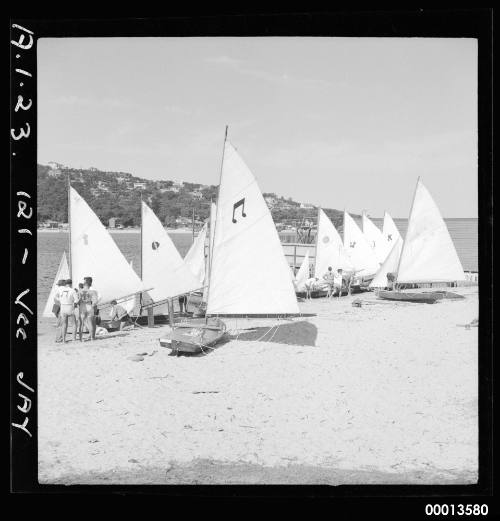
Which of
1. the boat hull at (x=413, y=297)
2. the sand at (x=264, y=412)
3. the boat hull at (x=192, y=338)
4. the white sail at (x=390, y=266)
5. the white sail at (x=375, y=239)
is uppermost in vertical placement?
the white sail at (x=375, y=239)

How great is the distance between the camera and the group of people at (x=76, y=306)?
43.0ft

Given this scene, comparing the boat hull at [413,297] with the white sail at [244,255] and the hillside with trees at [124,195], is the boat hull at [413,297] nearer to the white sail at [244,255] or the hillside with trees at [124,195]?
the hillside with trees at [124,195]

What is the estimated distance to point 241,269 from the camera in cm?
1295

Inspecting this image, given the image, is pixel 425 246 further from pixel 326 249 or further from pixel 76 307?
pixel 76 307

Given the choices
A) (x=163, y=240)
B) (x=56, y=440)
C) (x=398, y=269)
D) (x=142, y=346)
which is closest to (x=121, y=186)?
(x=163, y=240)

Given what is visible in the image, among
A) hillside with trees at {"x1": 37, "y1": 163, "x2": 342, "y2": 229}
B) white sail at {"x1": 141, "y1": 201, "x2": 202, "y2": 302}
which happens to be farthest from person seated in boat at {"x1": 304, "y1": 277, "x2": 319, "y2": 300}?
white sail at {"x1": 141, "y1": 201, "x2": 202, "y2": 302}

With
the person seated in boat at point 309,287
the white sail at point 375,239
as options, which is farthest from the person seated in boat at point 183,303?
the white sail at point 375,239

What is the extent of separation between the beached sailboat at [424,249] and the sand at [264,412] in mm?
7831

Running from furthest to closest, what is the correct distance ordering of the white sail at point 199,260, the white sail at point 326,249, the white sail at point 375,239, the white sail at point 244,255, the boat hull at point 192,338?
the white sail at point 375,239 < the white sail at point 326,249 < the white sail at point 199,260 < the white sail at point 244,255 < the boat hull at point 192,338

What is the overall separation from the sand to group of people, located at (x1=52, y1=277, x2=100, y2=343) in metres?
0.49

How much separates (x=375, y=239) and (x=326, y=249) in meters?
6.59

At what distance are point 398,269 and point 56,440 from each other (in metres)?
15.8

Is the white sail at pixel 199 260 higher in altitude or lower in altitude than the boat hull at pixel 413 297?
higher
